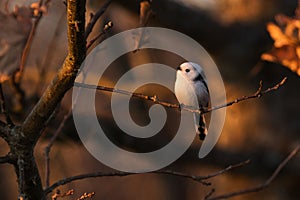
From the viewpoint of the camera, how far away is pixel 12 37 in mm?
2332

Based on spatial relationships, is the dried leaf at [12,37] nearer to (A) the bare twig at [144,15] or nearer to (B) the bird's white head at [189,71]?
(A) the bare twig at [144,15]

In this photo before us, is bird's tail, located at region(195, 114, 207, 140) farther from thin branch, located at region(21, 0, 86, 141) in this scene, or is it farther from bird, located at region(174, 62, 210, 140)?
thin branch, located at region(21, 0, 86, 141)

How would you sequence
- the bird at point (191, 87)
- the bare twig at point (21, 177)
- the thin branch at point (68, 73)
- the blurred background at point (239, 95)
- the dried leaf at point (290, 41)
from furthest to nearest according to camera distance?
1. the blurred background at point (239, 95)
2. the dried leaf at point (290, 41)
3. the bird at point (191, 87)
4. the bare twig at point (21, 177)
5. the thin branch at point (68, 73)

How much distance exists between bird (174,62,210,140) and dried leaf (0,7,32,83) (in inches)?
25.0

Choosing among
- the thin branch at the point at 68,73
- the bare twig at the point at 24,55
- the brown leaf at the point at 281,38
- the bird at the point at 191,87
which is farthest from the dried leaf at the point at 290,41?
the thin branch at the point at 68,73

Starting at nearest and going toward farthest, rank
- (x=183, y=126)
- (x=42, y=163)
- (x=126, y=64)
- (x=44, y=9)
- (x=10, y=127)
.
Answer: (x=10, y=127) < (x=44, y=9) < (x=183, y=126) < (x=126, y=64) < (x=42, y=163)

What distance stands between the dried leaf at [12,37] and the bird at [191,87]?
2.08 ft

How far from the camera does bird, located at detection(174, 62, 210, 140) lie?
2.17m

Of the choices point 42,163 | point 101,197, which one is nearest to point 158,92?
point 42,163

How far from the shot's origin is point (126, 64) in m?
4.36

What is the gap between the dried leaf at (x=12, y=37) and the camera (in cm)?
220

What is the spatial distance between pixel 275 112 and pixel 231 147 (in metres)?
0.36

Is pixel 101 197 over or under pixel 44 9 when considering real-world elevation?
over

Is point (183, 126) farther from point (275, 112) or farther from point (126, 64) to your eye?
point (126, 64)
